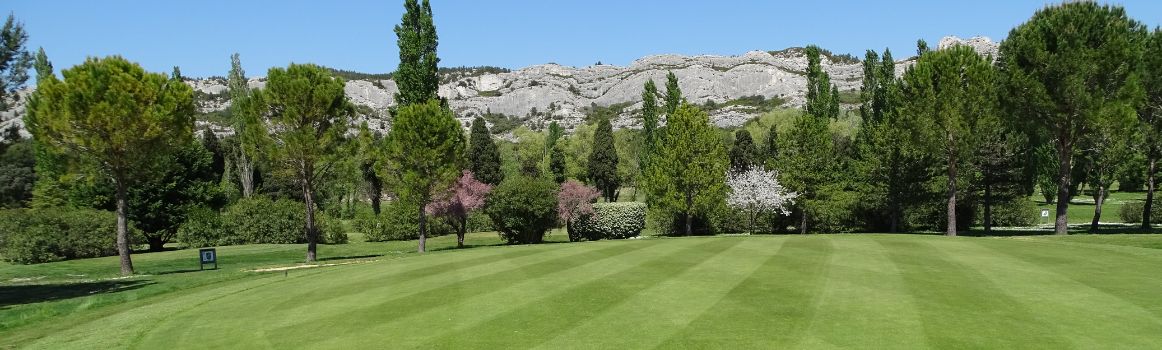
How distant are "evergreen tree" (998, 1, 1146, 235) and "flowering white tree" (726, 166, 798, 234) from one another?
21386 millimetres

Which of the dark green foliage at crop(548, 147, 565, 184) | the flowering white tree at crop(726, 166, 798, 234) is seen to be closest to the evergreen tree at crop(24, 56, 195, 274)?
the flowering white tree at crop(726, 166, 798, 234)

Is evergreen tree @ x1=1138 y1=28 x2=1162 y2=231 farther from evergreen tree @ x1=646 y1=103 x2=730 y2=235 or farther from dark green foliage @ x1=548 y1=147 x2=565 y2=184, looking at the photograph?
dark green foliage @ x1=548 y1=147 x2=565 y2=184

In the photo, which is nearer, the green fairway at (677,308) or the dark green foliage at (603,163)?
the green fairway at (677,308)

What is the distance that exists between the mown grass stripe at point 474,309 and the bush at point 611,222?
3594 cm

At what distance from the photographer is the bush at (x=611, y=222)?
55094 millimetres

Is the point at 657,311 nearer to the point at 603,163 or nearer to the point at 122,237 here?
the point at 122,237

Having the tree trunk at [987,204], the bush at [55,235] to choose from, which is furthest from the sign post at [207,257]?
the tree trunk at [987,204]

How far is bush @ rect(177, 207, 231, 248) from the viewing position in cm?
5550

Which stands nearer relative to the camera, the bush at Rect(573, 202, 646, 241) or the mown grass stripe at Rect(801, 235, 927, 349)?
the mown grass stripe at Rect(801, 235, 927, 349)

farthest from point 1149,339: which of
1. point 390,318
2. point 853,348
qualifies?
point 390,318

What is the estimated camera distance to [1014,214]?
59.5m

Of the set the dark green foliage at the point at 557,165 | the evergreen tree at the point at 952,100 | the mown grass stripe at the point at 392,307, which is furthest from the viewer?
the dark green foliage at the point at 557,165

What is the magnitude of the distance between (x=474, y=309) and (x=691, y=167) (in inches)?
1586

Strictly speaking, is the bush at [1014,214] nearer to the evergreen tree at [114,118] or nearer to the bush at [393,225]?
the bush at [393,225]
